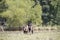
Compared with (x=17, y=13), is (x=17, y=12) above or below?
above

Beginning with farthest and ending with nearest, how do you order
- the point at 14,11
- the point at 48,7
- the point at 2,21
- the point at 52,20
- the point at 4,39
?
the point at 48,7, the point at 52,20, the point at 2,21, the point at 14,11, the point at 4,39

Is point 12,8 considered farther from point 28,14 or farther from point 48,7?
point 48,7

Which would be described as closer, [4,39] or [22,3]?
[4,39]

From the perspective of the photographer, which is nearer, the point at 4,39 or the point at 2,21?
the point at 4,39

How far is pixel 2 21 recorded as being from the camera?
47.3m

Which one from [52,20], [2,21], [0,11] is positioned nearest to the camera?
[0,11]

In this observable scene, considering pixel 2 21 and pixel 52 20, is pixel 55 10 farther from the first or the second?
pixel 2 21

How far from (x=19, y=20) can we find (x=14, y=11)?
5.05ft

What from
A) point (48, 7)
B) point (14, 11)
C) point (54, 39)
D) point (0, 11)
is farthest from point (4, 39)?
point (48, 7)

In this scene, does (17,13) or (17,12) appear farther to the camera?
(17,13)

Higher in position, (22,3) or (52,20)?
(22,3)

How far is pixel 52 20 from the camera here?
52.8m

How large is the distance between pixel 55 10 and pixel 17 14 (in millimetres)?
20106

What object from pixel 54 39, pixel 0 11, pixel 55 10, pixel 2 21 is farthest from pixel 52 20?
pixel 54 39
